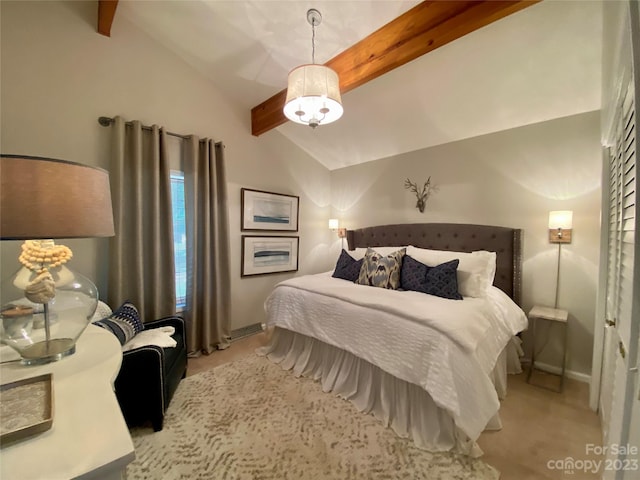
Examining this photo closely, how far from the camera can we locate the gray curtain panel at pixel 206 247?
2707 mm

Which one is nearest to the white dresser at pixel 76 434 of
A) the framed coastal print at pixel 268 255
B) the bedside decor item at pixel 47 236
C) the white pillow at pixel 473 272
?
the bedside decor item at pixel 47 236

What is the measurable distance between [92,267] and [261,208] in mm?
1815

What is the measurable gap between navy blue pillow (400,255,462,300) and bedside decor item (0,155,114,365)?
86.1 inches

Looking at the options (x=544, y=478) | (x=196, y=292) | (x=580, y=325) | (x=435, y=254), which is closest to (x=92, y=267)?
(x=196, y=292)

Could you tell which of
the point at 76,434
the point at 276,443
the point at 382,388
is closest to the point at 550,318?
the point at 382,388

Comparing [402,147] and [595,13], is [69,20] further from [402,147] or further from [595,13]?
[595,13]

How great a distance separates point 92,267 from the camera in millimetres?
2213

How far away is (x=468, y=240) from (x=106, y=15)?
3.90m

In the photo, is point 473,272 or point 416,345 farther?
point 473,272

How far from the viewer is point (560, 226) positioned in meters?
2.20

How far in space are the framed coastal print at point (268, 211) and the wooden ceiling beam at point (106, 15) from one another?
5.83ft

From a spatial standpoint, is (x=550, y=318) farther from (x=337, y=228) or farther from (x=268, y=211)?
(x=268, y=211)

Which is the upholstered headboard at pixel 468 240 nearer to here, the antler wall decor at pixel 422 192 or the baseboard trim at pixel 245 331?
the antler wall decor at pixel 422 192

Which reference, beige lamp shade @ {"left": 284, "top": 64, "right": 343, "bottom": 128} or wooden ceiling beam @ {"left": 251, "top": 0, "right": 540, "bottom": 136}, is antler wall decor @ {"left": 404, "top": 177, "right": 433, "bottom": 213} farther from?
beige lamp shade @ {"left": 284, "top": 64, "right": 343, "bottom": 128}
